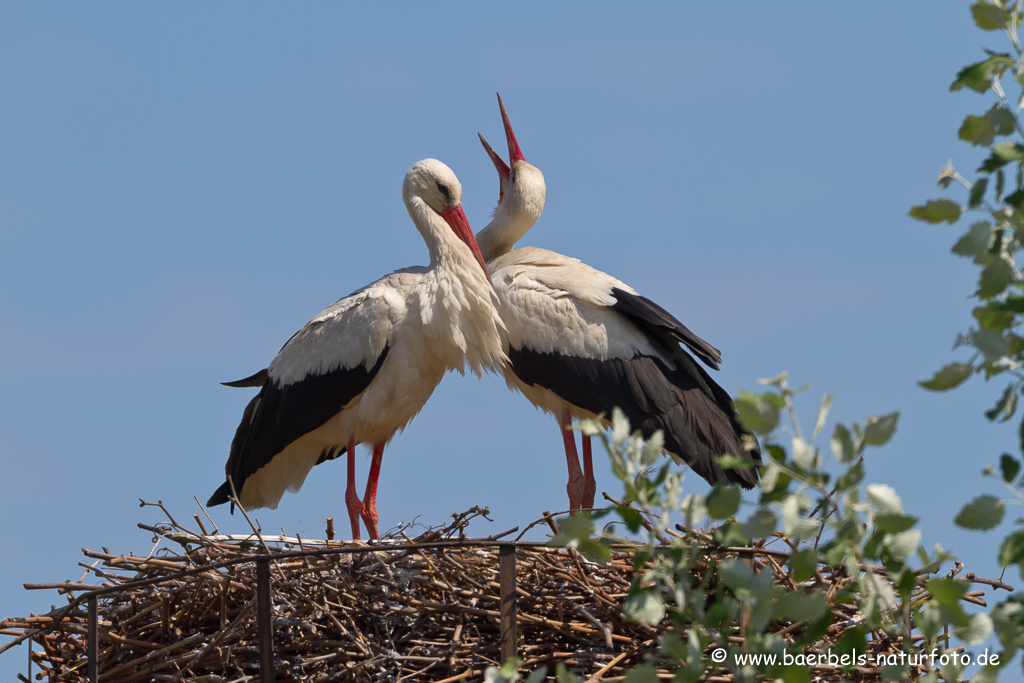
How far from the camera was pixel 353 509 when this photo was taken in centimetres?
740

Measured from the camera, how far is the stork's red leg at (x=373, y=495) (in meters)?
7.46

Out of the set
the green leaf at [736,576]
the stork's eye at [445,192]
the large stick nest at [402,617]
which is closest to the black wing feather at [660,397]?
the stork's eye at [445,192]

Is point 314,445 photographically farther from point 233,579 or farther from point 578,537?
point 578,537

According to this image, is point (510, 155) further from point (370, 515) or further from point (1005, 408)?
point (1005, 408)

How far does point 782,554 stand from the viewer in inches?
188

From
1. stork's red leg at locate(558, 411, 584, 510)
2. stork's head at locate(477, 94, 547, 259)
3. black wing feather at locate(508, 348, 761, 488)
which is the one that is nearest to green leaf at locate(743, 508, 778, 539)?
black wing feather at locate(508, 348, 761, 488)

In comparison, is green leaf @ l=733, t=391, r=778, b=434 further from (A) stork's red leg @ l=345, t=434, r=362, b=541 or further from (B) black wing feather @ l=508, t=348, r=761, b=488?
(A) stork's red leg @ l=345, t=434, r=362, b=541

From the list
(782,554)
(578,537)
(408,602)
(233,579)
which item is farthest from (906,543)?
(233,579)

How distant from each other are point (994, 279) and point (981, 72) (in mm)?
394

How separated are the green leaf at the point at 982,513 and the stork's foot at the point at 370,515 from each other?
18.3 ft

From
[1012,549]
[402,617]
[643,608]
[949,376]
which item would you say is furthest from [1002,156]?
[402,617]

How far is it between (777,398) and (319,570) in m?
3.43

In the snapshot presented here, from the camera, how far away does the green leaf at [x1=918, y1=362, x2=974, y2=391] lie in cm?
214

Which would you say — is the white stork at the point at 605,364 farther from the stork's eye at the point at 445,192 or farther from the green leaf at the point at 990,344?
the green leaf at the point at 990,344
